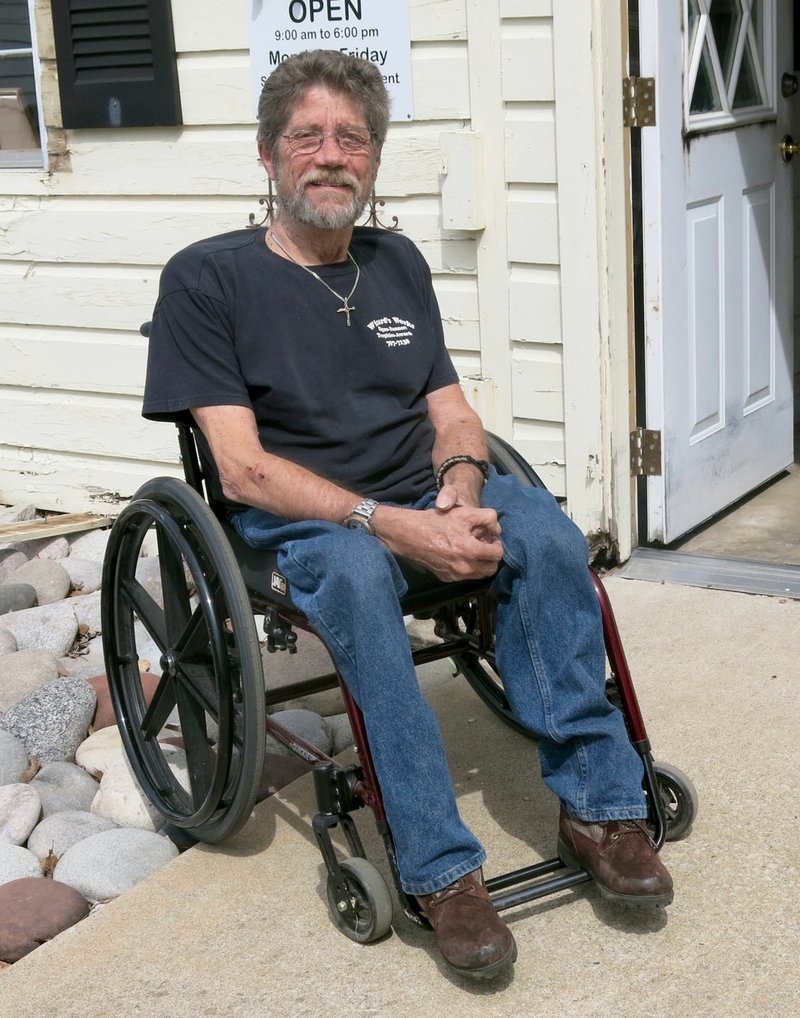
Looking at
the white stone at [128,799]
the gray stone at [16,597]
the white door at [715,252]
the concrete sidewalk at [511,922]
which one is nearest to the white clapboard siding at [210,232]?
the white door at [715,252]

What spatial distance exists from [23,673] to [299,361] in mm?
1548

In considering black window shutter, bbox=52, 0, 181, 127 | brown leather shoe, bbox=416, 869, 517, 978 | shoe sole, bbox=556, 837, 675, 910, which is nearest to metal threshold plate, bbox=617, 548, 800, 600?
shoe sole, bbox=556, 837, 675, 910

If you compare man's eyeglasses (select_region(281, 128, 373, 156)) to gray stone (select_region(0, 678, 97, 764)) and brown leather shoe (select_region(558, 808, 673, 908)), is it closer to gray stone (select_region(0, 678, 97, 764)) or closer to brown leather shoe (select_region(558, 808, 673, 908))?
brown leather shoe (select_region(558, 808, 673, 908))

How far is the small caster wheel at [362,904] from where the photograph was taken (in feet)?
7.28

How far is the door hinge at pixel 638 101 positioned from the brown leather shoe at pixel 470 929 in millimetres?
2283

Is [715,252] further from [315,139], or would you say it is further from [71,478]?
[71,478]

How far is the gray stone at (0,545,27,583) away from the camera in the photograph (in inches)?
182

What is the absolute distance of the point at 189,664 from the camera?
8.46 feet

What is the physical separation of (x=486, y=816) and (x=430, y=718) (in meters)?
0.56

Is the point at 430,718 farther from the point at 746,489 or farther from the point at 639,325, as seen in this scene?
the point at 746,489

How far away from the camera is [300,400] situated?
253 cm

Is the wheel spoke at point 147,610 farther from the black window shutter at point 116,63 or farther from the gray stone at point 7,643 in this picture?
the black window shutter at point 116,63

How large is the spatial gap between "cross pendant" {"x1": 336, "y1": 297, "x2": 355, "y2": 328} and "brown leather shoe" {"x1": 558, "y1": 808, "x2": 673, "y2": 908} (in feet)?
3.43

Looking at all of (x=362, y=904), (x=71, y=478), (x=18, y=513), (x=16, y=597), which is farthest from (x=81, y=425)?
(x=362, y=904)
